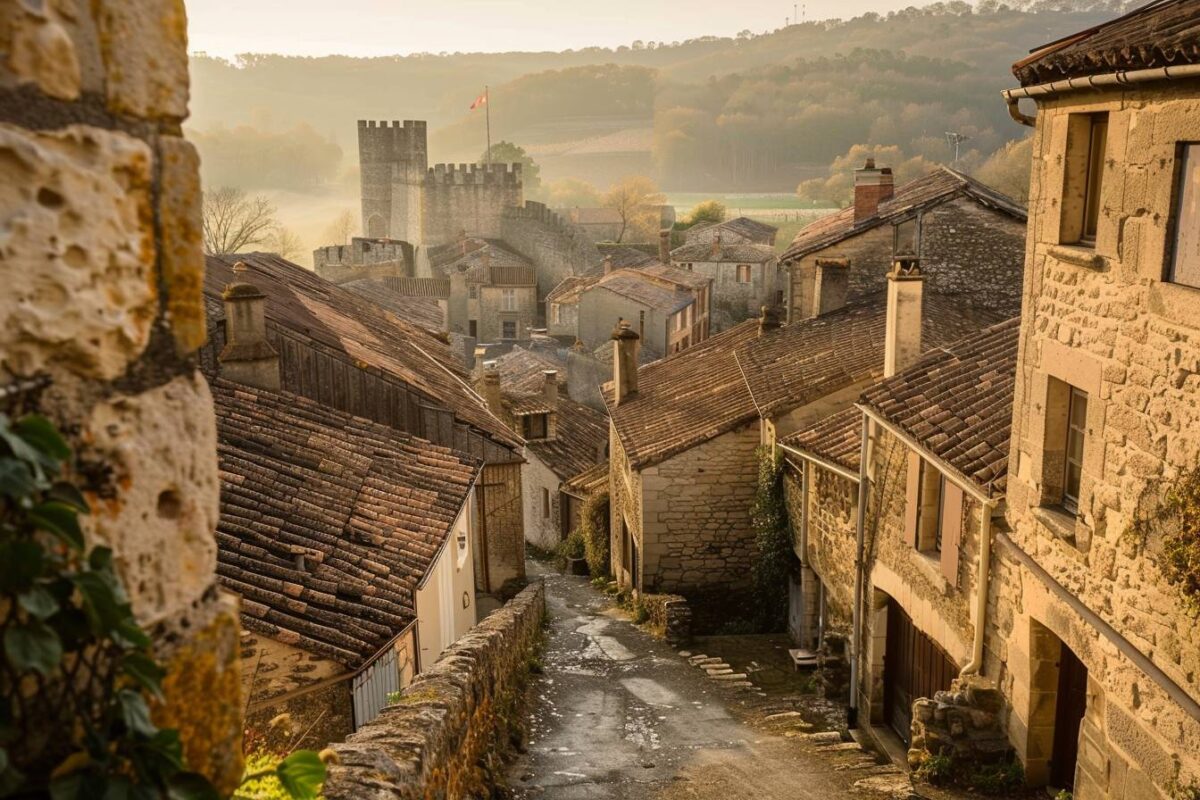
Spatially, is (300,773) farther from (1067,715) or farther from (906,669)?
(906,669)

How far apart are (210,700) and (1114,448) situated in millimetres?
6392

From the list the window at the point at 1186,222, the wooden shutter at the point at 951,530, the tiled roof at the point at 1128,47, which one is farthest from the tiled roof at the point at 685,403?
the window at the point at 1186,222

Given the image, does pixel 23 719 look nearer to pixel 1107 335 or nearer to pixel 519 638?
pixel 1107 335

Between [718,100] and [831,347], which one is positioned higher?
[718,100]

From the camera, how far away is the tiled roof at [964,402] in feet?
31.0

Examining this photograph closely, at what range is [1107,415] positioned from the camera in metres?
7.20

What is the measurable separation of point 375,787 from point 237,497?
18.5 feet

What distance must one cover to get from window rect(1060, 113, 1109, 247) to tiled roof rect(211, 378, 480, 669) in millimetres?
5683

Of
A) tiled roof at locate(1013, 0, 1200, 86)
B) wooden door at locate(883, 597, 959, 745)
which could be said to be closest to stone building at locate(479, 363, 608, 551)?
wooden door at locate(883, 597, 959, 745)

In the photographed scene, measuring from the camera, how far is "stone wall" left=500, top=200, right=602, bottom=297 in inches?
2442

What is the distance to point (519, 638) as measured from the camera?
11.8 meters

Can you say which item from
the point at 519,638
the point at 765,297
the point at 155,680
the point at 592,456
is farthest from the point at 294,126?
the point at 155,680

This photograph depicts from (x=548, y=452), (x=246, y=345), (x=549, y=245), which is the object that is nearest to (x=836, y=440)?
(x=246, y=345)

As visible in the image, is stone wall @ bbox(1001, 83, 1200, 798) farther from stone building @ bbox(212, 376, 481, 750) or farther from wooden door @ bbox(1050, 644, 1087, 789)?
stone building @ bbox(212, 376, 481, 750)
